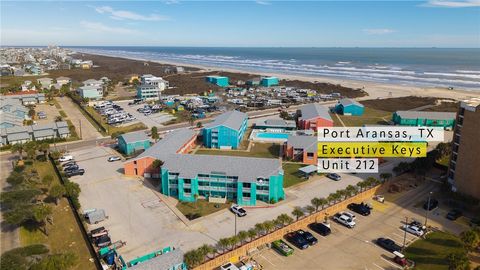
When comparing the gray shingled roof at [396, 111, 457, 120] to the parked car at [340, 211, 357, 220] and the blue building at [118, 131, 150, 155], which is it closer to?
the parked car at [340, 211, 357, 220]

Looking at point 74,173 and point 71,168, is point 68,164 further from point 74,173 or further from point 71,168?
point 74,173

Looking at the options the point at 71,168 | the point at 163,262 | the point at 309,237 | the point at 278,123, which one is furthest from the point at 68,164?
the point at 278,123

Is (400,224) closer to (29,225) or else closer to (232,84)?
(29,225)

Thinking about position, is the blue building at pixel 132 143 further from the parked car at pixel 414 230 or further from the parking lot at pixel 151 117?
the parked car at pixel 414 230

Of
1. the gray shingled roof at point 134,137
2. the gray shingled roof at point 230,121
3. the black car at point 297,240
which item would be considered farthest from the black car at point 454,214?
the gray shingled roof at point 134,137

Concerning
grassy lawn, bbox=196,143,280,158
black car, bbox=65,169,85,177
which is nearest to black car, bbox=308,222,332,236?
grassy lawn, bbox=196,143,280,158

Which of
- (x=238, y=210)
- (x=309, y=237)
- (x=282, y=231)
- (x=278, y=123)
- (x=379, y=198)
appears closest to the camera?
(x=309, y=237)
